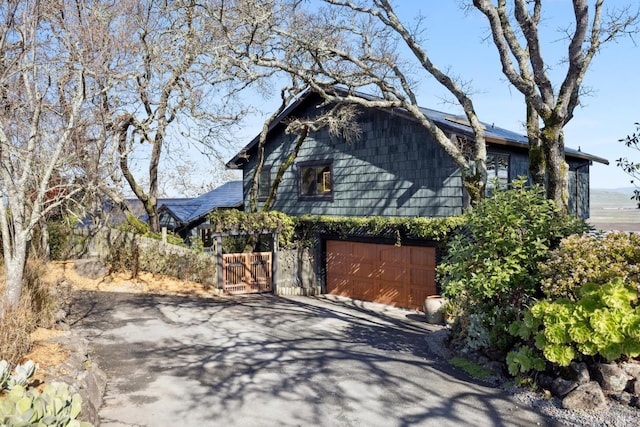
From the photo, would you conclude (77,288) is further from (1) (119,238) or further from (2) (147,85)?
(2) (147,85)

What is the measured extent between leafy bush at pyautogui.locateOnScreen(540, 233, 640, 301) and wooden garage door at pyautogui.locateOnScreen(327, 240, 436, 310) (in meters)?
6.90

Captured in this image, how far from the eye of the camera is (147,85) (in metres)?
17.9

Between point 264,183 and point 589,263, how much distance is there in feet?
49.4

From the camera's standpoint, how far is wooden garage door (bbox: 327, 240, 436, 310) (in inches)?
583

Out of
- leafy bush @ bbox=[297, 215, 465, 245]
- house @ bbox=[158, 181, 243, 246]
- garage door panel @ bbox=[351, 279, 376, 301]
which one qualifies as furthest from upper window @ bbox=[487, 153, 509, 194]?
house @ bbox=[158, 181, 243, 246]

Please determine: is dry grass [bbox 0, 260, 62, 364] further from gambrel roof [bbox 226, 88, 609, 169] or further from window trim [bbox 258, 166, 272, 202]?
gambrel roof [bbox 226, 88, 609, 169]

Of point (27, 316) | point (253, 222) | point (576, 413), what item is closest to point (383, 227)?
point (253, 222)

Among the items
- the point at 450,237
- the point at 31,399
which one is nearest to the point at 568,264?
the point at 450,237

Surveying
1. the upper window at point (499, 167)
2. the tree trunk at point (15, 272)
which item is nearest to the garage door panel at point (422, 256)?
the upper window at point (499, 167)

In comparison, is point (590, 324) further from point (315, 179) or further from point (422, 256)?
point (315, 179)

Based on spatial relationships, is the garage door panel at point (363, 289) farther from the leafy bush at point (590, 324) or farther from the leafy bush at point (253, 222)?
the leafy bush at point (590, 324)

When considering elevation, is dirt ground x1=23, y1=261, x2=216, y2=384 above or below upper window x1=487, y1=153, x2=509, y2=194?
below

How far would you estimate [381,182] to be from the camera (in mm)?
15758

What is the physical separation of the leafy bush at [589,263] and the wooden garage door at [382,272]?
6902mm
